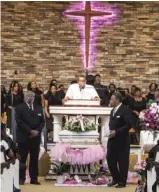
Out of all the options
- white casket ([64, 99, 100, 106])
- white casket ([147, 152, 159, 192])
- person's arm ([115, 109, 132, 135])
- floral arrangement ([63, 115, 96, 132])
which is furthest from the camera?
white casket ([64, 99, 100, 106])

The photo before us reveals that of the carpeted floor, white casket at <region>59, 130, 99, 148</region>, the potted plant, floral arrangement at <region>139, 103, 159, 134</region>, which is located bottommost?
the carpeted floor

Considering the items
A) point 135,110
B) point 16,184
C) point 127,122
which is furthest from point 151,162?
point 135,110

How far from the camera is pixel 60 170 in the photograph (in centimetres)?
864

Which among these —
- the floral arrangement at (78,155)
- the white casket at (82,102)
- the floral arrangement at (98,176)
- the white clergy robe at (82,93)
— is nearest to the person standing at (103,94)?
the white clergy robe at (82,93)

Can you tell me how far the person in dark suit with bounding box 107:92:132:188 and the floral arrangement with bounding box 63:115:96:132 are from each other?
65 centimetres

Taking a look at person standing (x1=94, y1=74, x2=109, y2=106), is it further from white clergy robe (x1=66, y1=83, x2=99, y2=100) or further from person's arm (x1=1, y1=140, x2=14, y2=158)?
person's arm (x1=1, y1=140, x2=14, y2=158)

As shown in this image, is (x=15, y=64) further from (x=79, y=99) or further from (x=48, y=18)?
(x=79, y=99)

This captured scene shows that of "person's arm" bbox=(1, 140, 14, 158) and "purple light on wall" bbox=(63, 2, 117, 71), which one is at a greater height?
"purple light on wall" bbox=(63, 2, 117, 71)

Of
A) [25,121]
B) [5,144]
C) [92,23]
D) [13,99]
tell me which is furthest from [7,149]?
[92,23]

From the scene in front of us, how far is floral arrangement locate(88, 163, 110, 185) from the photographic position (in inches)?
338

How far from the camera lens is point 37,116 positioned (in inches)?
332

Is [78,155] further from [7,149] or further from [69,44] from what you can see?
[69,44]

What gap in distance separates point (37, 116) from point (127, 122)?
129 centimetres

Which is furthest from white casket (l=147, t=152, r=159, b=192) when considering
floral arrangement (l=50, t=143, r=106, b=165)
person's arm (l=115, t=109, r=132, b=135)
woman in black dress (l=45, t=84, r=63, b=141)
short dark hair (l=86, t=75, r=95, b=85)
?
short dark hair (l=86, t=75, r=95, b=85)
